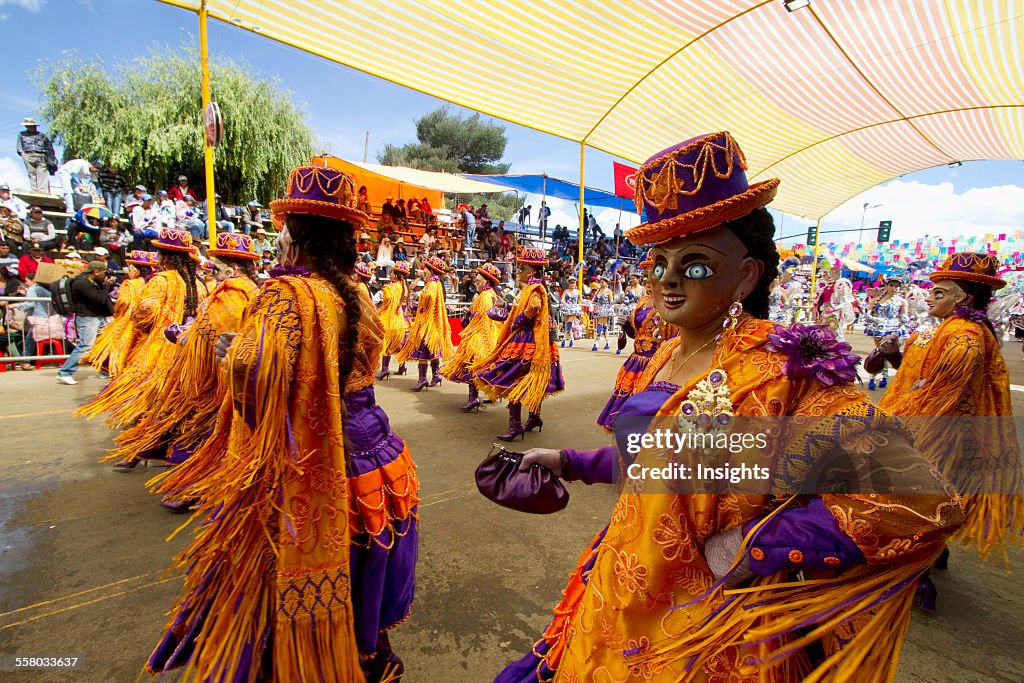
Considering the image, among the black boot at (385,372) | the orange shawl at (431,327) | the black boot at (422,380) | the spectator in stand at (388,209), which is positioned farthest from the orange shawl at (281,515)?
the spectator in stand at (388,209)

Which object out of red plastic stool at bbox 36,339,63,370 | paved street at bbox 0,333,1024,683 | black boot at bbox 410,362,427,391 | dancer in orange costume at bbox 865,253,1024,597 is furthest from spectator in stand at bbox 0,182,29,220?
dancer in orange costume at bbox 865,253,1024,597

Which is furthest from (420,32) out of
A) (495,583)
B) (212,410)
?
(495,583)

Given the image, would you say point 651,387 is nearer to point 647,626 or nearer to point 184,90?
point 647,626

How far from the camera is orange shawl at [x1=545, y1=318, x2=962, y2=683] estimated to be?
2.84ft

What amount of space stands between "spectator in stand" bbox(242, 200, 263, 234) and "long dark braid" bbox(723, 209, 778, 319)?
15.0 meters

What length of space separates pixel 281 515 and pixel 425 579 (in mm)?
1452

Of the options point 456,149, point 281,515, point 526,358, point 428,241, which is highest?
point 456,149

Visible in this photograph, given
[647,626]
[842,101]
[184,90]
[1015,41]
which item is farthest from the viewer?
[184,90]

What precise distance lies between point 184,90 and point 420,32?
16.2 meters

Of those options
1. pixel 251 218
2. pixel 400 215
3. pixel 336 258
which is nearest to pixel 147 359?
pixel 336 258

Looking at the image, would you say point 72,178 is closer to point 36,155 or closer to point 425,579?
point 36,155

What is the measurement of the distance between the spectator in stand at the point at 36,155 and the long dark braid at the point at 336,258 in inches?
680

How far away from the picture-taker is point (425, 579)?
285 cm

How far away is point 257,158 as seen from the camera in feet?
59.6
